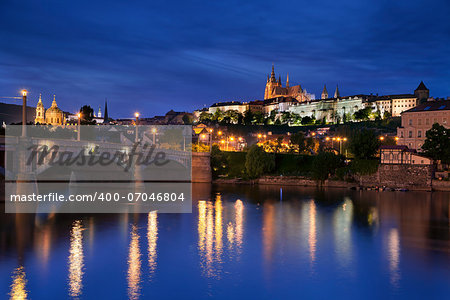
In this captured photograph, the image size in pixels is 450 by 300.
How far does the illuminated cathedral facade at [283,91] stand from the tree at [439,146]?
116 metres

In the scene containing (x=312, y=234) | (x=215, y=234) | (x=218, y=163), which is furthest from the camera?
(x=218, y=163)

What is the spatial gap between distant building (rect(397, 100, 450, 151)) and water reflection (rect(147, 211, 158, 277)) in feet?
117

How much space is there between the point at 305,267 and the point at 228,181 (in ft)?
107

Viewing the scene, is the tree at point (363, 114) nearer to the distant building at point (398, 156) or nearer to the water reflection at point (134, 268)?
the distant building at point (398, 156)

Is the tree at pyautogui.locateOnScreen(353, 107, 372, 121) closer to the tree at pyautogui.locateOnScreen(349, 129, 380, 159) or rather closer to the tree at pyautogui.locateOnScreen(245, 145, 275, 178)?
the tree at pyautogui.locateOnScreen(349, 129, 380, 159)

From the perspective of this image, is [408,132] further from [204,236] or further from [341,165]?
[204,236]

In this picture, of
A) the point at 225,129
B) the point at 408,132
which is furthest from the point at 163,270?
the point at 225,129

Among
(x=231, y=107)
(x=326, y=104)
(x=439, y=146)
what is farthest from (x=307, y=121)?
(x=439, y=146)

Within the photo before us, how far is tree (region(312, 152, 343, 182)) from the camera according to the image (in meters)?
47.9

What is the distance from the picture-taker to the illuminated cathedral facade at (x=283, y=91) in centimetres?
16612

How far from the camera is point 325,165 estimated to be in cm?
4800

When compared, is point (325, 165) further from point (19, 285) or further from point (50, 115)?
point (50, 115)

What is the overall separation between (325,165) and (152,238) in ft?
90.5

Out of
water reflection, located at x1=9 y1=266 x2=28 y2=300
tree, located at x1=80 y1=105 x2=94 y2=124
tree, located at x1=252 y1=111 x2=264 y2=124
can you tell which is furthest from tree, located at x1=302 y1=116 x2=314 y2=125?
water reflection, located at x1=9 y1=266 x2=28 y2=300
